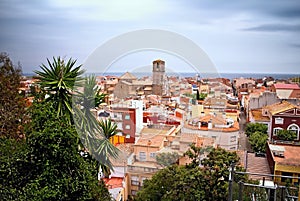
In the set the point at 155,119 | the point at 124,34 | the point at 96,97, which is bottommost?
the point at 155,119

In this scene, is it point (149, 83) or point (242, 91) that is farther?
point (242, 91)

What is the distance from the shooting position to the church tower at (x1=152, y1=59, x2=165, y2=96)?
2.11m

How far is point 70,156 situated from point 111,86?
26.5 inches

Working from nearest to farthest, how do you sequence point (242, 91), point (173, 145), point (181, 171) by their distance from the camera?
point (173, 145) → point (181, 171) → point (242, 91)

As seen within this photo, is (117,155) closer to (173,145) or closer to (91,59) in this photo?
(173,145)

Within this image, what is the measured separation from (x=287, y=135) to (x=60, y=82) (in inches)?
239

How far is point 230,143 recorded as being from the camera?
4344 millimetres

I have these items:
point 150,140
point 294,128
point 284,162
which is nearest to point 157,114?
point 150,140

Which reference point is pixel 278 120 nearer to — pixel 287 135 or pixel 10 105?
pixel 287 135

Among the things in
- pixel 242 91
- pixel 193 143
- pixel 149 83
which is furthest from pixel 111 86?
pixel 242 91

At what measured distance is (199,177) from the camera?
115 inches

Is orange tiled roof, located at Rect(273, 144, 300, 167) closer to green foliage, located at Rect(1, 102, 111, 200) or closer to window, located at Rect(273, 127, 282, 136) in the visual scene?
window, located at Rect(273, 127, 282, 136)

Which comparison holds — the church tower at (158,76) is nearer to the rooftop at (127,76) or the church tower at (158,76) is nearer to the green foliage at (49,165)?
the rooftop at (127,76)

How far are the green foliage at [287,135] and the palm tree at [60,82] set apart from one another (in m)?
5.87
